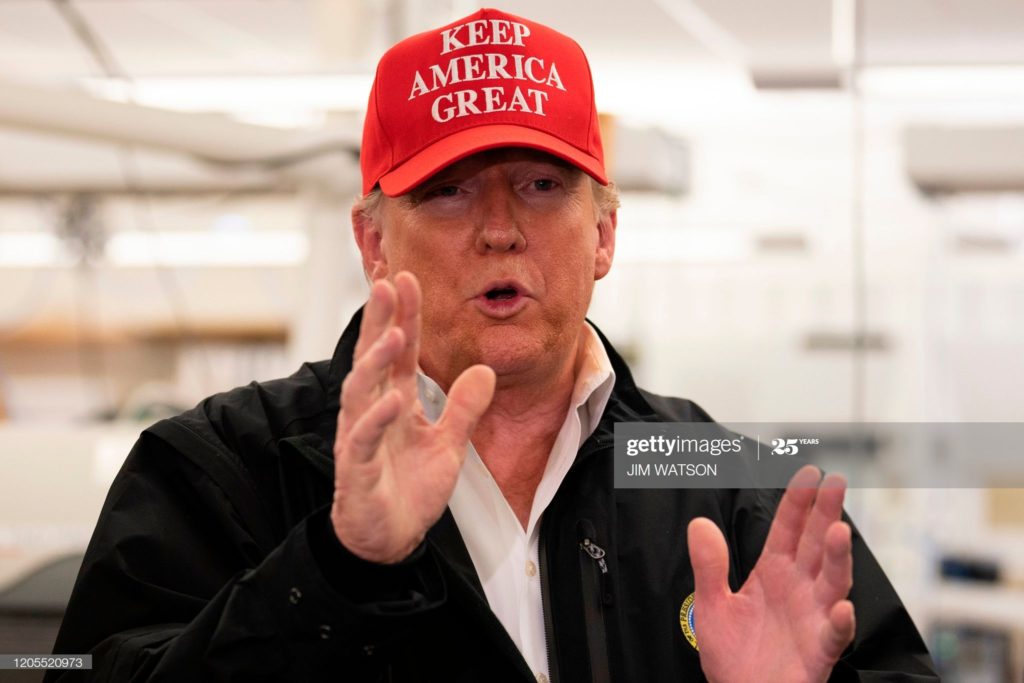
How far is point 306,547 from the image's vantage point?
30.5 inches

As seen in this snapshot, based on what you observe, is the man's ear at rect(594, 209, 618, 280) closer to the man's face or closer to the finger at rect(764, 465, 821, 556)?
the man's face

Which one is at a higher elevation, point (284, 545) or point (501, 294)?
point (501, 294)

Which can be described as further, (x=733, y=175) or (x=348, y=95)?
(x=733, y=175)

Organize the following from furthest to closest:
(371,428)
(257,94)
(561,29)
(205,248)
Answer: (205,248) → (257,94) → (561,29) → (371,428)

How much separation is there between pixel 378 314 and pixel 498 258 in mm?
278

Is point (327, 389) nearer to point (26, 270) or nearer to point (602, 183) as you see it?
point (602, 183)

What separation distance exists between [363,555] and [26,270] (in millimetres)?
3820

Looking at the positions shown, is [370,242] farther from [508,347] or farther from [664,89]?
[664,89]

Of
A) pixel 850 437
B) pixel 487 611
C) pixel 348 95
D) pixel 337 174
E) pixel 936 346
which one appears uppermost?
pixel 348 95

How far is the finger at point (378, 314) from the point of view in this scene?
2.49 ft

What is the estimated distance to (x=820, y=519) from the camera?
863 millimetres

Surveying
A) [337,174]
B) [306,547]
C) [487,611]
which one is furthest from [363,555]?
[337,174]

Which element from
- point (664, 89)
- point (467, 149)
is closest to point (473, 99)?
point (467, 149)

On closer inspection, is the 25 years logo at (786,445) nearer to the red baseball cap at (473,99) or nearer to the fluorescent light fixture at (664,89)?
the red baseball cap at (473,99)
